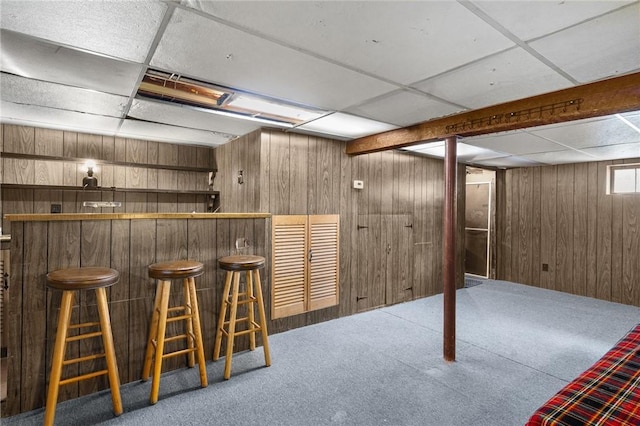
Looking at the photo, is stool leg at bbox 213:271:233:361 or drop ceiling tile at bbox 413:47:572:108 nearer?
drop ceiling tile at bbox 413:47:572:108

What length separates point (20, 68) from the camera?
2.09 meters

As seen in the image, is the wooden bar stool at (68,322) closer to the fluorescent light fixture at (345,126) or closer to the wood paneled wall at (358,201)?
the wood paneled wall at (358,201)

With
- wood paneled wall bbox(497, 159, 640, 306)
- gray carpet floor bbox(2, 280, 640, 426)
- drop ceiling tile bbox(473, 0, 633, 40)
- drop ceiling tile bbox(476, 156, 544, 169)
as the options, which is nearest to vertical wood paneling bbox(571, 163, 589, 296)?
wood paneled wall bbox(497, 159, 640, 306)

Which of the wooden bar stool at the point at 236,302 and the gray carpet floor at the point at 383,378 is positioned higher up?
the wooden bar stool at the point at 236,302

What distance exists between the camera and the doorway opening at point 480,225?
641 cm

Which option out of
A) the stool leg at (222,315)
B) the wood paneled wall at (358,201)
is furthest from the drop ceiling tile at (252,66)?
Answer: the stool leg at (222,315)

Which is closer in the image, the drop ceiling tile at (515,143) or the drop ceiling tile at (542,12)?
the drop ceiling tile at (542,12)

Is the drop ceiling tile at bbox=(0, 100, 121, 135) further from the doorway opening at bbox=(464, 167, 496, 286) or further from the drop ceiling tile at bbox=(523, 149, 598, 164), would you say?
the doorway opening at bbox=(464, 167, 496, 286)

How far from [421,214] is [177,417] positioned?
3.98 meters

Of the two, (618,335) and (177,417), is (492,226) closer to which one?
(618,335)

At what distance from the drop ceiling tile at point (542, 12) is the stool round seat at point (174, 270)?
2260mm

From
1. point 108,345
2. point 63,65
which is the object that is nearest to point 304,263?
point 108,345

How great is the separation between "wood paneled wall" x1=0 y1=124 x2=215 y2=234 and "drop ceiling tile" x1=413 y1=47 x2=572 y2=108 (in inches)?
132

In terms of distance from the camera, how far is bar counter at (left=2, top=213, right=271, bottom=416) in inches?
82.0
